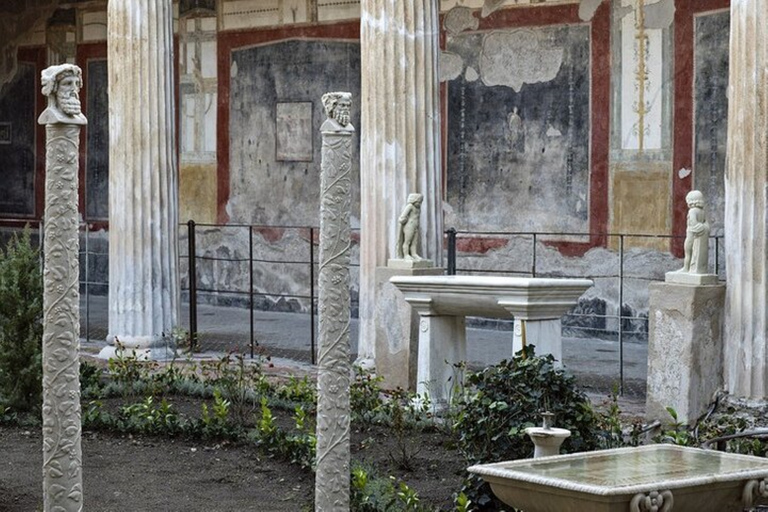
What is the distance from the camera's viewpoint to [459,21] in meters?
16.2

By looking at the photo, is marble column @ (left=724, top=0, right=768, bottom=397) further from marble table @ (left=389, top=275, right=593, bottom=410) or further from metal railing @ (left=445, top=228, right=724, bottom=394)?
metal railing @ (left=445, top=228, right=724, bottom=394)

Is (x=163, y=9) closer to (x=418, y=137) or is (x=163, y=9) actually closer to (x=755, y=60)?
(x=418, y=137)

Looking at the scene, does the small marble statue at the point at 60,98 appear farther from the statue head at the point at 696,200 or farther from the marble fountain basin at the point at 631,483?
the statue head at the point at 696,200

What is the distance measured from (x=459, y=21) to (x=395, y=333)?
5.62 metres

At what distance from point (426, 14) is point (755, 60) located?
3.18m

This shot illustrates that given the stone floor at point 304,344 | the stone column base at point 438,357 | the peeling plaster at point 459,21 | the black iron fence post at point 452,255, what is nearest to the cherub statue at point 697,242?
the stone column base at point 438,357

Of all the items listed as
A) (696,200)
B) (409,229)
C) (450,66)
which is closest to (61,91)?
(696,200)

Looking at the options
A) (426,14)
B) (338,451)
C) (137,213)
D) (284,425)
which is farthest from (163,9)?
(338,451)

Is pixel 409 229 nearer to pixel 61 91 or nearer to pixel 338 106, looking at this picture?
pixel 338 106

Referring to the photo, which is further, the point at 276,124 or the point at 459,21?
the point at 276,124

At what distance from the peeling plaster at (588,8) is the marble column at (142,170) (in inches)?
164

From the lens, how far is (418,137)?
39.2 ft

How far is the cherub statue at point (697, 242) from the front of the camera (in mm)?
9539

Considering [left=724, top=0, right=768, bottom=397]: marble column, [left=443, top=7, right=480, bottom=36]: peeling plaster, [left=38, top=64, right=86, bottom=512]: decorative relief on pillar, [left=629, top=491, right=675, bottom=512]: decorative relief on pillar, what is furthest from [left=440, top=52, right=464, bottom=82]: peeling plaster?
[left=629, top=491, right=675, bottom=512]: decorative relief on pillar
